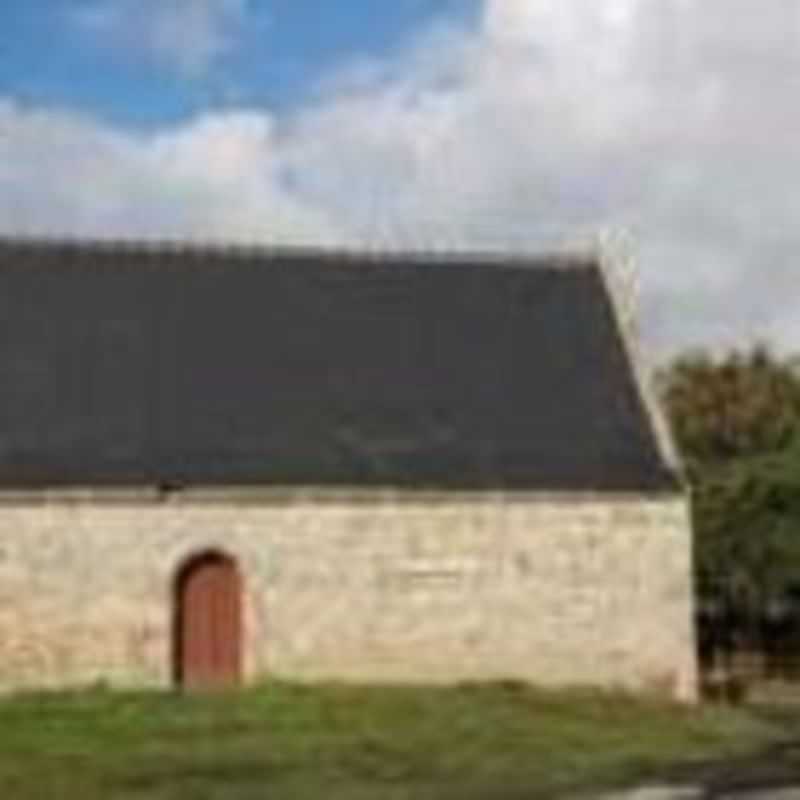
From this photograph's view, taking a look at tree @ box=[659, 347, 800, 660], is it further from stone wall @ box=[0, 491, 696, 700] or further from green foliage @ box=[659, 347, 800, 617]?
stone wall @ box=[0, 491, 696, 700]

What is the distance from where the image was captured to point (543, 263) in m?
47.8

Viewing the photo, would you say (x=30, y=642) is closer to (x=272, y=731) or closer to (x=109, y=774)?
(x=272, y=731)

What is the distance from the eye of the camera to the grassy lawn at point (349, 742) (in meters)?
28.0

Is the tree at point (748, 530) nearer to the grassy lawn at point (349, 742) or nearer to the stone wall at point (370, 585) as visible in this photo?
the stone wall at point (370, 585)

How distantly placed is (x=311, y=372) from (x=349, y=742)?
1210 centimetres

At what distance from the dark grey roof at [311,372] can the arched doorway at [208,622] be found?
4.79 feet

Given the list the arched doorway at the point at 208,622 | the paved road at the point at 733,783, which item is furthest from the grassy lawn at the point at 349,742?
the arched doorway at the point at 208,622

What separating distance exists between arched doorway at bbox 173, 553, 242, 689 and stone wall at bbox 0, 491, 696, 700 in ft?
0.83

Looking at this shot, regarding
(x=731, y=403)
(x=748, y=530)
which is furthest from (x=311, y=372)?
(x=731, y=403)

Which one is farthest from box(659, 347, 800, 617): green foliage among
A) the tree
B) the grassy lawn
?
the grassy lawn

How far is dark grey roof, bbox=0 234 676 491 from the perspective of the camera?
4244cm

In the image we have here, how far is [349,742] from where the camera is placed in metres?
33.5

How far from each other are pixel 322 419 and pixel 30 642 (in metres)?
6.16

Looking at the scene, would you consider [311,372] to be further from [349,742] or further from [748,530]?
[748,530]
